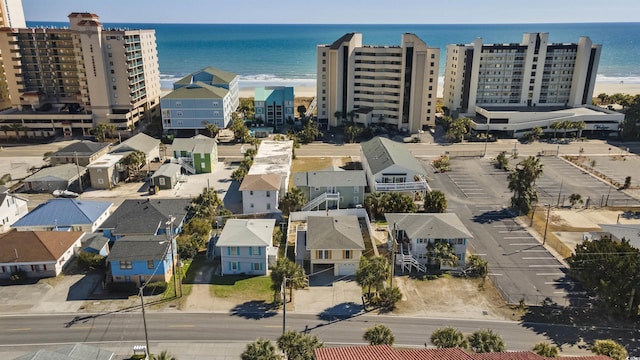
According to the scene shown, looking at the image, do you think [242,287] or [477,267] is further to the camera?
[477,267]

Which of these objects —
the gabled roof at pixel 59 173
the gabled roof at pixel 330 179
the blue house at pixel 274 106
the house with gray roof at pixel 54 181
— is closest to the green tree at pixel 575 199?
the gabled roof at pixel 330 179

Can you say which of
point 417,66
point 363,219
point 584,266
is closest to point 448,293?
point 584,266

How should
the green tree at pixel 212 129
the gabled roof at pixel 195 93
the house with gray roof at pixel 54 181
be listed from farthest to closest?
1. the gabled roof at pixel 195 93
2. the green tree at pixel 212 129
3. the house with gray roof at pixel 54 181

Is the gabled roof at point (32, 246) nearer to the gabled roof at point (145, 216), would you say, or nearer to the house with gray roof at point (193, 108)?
the gabled roof at point (145, 216)

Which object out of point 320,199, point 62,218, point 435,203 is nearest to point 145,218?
point 62,218

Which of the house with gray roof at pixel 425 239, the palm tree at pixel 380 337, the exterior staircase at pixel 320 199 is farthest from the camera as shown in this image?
the exterior staircase at pixel 320 199

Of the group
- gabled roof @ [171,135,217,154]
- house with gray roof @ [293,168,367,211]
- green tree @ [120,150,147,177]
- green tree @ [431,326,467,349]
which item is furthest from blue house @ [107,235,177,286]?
gabled roof @ [171,135,217,154]

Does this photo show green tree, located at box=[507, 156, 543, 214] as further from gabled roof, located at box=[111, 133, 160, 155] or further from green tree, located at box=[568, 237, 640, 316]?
gabled roof, located at box=[111, 133, 160, 155]

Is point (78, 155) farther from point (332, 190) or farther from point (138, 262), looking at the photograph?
point (332, 190)
